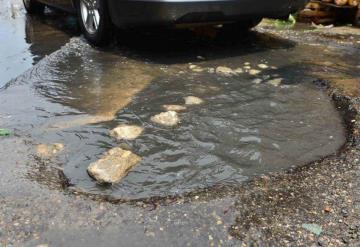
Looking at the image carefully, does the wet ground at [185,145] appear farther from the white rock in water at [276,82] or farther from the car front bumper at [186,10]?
the car front bumper at [186,10]

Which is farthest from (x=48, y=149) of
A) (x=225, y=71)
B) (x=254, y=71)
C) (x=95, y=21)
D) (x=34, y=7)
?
(x=34, y=7)

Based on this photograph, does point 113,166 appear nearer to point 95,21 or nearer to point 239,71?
point 239,71

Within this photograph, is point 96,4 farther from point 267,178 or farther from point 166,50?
point 267,178

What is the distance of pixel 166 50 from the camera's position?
5.31m

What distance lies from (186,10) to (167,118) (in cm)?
142

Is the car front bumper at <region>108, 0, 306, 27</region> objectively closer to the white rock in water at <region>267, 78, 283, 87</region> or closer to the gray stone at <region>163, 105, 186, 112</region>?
the white rock in water at <region>267, 78, 283, 87</region>

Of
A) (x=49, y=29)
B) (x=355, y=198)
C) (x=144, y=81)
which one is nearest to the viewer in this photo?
(x=355, y=198)

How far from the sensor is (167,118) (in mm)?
3428

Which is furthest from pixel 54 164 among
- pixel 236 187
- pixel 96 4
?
pixel 96 4

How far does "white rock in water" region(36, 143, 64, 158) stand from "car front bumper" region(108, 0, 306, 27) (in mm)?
1908

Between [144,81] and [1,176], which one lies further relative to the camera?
[144,81]

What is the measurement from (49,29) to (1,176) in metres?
4.44

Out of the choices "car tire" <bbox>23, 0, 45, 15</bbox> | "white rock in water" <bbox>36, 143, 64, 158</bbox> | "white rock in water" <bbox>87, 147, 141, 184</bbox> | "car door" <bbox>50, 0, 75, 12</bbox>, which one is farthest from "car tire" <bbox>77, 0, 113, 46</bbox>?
"car tire" <bbox>23, 0, 45, 15</bbox>

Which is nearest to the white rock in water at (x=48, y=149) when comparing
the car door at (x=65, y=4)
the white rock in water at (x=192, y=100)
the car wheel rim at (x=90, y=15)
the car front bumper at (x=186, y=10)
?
the white rock in water at (x=192, y=100)
